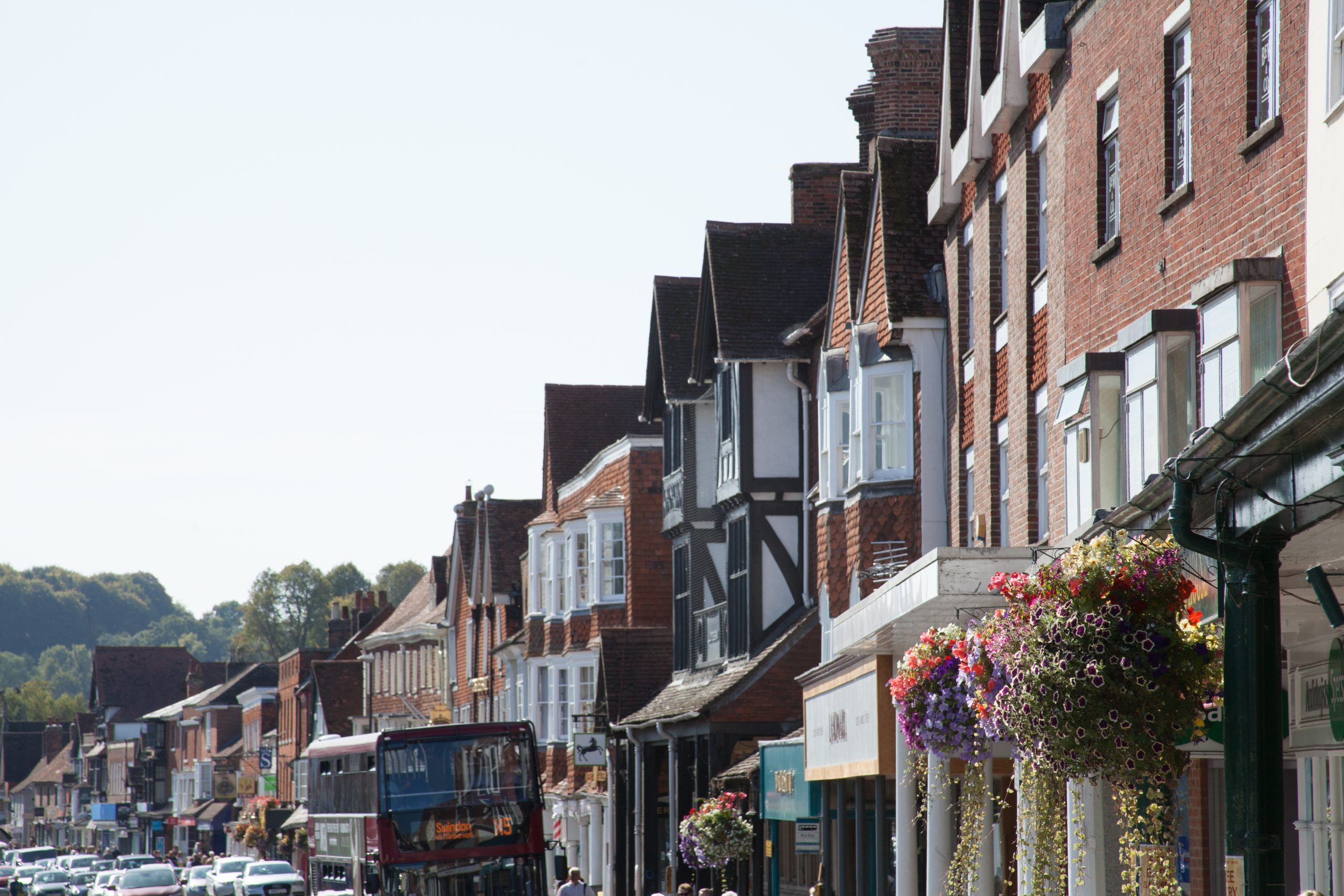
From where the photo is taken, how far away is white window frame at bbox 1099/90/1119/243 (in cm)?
1772

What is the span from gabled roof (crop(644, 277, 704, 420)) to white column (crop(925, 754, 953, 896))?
757 inches

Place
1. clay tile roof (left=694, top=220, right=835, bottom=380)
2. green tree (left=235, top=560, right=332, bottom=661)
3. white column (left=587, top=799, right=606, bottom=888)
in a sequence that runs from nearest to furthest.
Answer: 1. clay tile roof (left=694, top=220, right=835, bottom=380)
2. white column (left=587, top=799, right=606, bottom=888)
3. green tree (left=235, top=560, right=332, bottom=661)

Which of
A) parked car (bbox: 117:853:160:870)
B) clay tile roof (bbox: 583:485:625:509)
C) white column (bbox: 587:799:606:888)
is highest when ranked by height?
clay tile roof (bbox: 583:485:625:509)

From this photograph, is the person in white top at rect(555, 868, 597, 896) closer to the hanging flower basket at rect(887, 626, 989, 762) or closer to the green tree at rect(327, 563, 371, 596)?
the hanging flower basket at rect(887, 626, 989, 762)

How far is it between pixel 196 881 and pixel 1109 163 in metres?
40.9

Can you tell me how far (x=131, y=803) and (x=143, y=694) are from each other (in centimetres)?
1089

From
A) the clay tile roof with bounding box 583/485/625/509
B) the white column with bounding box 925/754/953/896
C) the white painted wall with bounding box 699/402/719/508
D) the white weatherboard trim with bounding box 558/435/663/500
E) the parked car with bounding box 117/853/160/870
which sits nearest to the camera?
the white column with bounding box 925/754/953/896

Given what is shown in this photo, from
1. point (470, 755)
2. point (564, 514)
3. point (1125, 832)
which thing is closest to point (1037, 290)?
point (1125, 832)

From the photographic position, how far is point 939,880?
19.2 meters

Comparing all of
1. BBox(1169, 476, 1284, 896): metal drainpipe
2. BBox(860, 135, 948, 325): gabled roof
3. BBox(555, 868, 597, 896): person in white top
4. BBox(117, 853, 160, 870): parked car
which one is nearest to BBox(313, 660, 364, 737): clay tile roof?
BBox(117, 853, 160, 870): parked car

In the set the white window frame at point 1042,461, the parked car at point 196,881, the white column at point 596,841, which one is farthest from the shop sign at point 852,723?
the parked car at point 196,881

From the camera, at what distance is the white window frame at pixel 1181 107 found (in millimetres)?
15680

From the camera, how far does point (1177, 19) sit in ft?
52.0

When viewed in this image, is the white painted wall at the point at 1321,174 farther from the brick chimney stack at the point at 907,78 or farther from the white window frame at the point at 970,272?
the brick chimney stack at the point at 907,78
